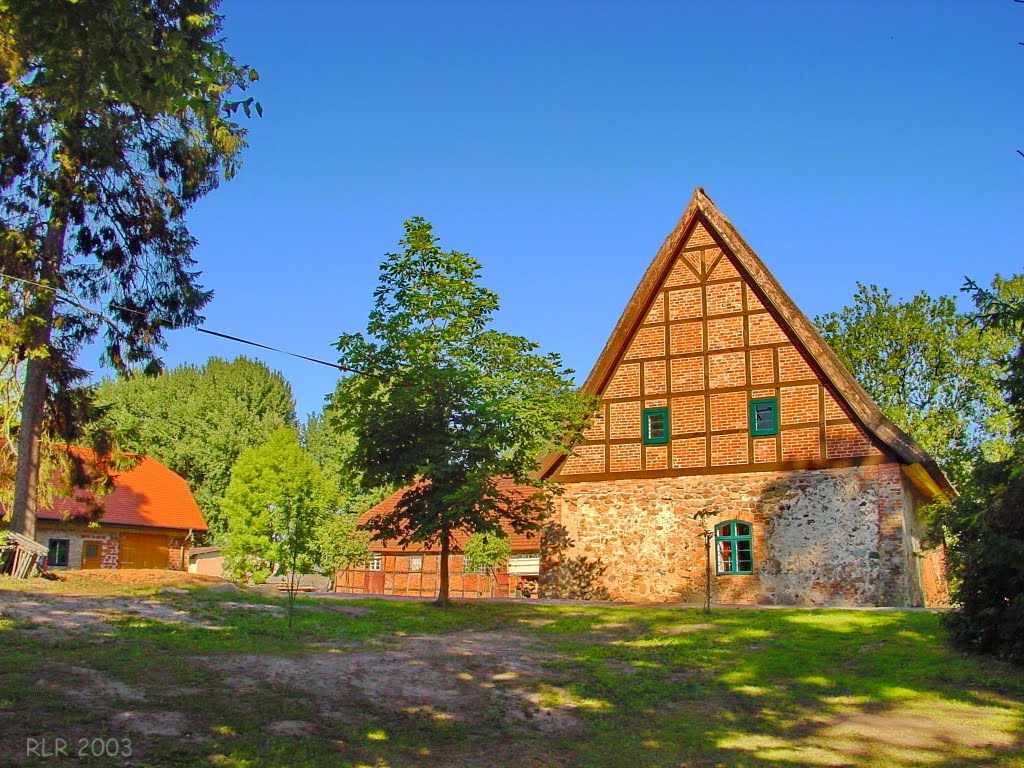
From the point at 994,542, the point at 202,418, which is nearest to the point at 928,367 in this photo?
the point at 994,542

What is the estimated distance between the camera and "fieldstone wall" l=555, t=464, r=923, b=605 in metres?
20.5

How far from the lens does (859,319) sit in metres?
34.9

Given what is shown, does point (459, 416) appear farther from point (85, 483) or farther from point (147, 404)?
point (147, 404)

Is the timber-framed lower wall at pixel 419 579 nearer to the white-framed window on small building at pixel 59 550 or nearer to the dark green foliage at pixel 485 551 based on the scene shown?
the dark green foliage at pixel 485 551

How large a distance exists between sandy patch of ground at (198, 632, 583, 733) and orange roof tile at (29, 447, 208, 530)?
26.0 meters

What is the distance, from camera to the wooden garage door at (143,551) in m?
35.2

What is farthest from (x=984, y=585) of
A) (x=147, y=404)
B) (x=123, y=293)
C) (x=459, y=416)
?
(x=147, y=404)

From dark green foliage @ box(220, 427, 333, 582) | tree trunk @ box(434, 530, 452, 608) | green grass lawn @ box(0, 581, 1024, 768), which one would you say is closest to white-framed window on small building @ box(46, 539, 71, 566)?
dark green foliage @ box(220, 427, 333, 582)

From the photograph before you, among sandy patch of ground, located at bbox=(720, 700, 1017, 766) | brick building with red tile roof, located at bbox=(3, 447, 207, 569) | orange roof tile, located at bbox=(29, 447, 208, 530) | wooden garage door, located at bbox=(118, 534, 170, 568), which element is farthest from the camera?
wooden garage door, located at bbox=(118, 534, 170, 568)

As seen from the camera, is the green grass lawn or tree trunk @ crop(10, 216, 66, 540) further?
tree trunk @ crop(10, 216, 66, 540)

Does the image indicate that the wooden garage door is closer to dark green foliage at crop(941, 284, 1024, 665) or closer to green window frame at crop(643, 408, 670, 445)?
green window frame at crop(643, 408, 670, 445)

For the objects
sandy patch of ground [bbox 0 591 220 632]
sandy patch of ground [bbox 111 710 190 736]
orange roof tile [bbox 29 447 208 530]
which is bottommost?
sandy patch of ground [bbox 111 710 190 736]

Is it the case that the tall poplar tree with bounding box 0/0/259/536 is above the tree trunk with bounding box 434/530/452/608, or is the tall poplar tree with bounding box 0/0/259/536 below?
above

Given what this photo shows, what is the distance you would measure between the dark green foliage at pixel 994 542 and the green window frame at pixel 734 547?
8.06 meters
